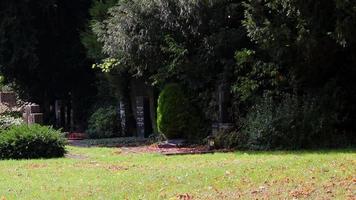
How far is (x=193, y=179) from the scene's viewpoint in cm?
1147

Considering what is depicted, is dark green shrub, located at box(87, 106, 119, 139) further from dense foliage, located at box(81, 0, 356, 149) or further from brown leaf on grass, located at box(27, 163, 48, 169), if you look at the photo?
brown leaf on grass, located at box(27, 163, 48, 169)

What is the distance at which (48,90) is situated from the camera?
110 feet

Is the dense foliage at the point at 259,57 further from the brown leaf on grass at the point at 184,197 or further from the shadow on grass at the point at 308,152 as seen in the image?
the brown leaf on grass at the point at 184,197

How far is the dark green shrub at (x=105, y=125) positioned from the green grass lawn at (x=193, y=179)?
1277 cm

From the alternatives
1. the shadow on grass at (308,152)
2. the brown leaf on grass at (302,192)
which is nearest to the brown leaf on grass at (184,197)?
the brown leaf on grass at (302,192)

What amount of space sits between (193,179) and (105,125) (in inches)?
694

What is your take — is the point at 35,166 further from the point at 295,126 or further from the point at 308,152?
the point at 295,126

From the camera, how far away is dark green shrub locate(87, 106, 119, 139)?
28.7 meters

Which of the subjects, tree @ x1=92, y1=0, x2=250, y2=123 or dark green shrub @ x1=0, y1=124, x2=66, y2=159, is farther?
tree @ x1=92, y1=0, x2=250, y2=123

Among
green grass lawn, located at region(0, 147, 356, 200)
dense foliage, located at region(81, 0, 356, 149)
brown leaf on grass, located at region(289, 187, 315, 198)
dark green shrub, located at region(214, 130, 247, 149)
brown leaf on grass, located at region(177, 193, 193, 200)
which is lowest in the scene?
brown leaf on grass, located at region(177, 193, 193, 200)

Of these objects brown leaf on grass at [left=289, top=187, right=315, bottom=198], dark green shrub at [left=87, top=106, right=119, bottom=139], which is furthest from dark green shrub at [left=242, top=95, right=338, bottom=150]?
dark green shrub at [left=87, top=106, right=119, bottom=139]

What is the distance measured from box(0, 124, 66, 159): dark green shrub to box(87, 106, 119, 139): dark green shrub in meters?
10.5

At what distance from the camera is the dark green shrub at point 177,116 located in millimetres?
21938

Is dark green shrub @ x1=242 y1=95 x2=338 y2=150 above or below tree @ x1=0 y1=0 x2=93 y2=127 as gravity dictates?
below
